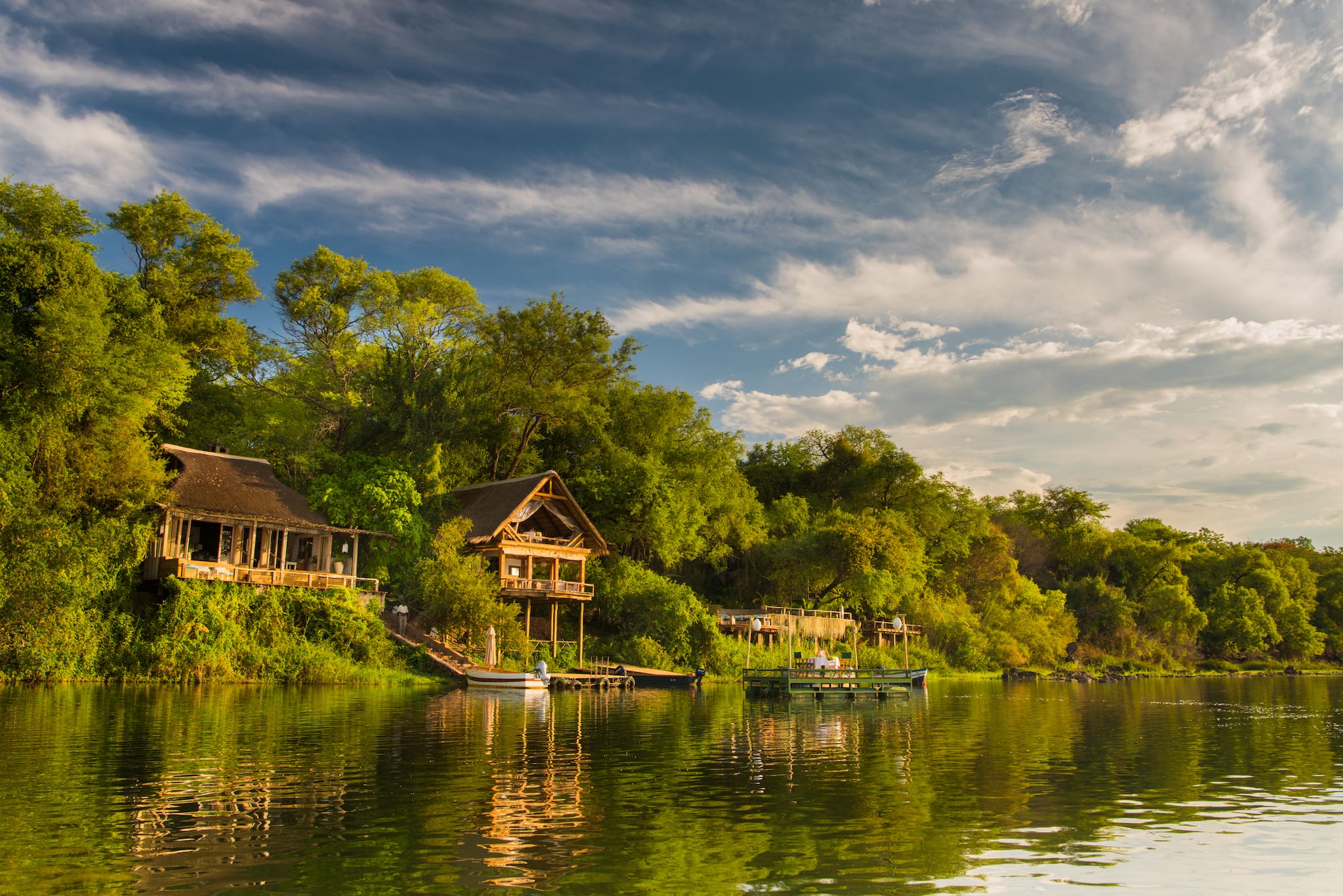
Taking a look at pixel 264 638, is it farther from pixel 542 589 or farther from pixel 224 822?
pixel 224 822

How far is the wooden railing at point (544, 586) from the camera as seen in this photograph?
134 ft

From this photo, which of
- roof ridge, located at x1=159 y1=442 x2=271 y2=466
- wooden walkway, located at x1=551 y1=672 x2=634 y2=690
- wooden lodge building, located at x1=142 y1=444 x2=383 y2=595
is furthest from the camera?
wooden walkway, located at x1=551 y1=672 x2=634 y2=690

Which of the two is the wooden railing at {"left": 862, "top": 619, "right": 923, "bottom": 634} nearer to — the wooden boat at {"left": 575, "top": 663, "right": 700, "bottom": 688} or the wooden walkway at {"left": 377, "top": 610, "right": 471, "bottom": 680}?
the wooden boat at {"left": 575, "top": 663, "right": 700, "bottom": 688}

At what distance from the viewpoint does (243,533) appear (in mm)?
37438

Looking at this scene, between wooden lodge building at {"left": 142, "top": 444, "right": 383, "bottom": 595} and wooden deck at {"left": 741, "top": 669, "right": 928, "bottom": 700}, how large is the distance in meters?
15.4

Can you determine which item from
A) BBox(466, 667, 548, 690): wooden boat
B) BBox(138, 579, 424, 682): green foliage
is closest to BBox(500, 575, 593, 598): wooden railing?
BBox(138, 579, 424, 682): green foliage

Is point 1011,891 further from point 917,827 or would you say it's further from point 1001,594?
point 1001,594

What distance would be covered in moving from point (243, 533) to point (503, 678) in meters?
12.4

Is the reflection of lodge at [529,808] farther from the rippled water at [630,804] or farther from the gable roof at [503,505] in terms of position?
the gable roof at [503,505]

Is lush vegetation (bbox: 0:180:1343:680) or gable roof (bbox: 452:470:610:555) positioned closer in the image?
lush vegetation (bbox: 0:180:1343:680)

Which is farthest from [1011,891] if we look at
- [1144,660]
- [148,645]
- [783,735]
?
[1144,660]

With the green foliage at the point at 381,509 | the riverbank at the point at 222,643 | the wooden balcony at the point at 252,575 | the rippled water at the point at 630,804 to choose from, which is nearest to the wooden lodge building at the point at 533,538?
the green foliage at the point at 381,509

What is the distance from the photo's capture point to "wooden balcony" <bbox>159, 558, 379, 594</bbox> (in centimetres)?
3262

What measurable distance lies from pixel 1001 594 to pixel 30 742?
209 ft
